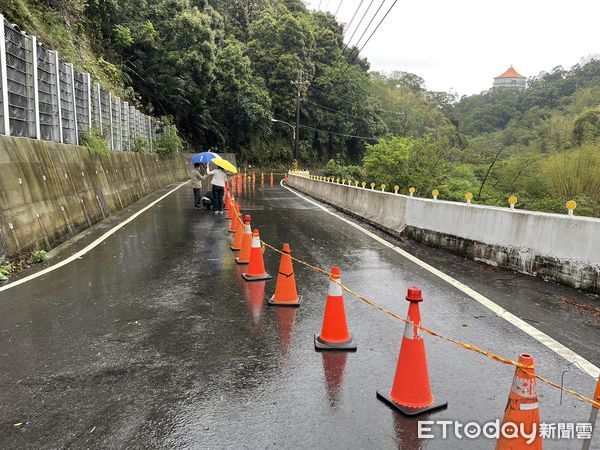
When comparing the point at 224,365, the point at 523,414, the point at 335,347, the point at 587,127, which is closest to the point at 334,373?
the point at 335,347

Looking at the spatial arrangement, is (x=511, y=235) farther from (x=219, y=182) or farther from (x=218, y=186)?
(x=218, y=186)

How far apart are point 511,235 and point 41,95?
10.3 meters

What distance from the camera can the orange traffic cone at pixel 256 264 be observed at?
23.4ft

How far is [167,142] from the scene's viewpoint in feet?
103

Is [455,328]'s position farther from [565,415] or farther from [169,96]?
[169,96]

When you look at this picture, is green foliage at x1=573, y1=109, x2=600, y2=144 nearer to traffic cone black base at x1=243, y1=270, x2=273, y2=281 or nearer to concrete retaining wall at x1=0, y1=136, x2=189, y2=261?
concrete retaining wall at x1=0, y1=136, x2=189, y2=261

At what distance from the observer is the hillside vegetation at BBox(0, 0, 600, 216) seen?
107ft

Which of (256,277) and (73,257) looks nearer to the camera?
(256,277)

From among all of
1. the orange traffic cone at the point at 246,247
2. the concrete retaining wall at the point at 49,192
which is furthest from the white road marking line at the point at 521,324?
the concrete retaining wall at the point at 49,192

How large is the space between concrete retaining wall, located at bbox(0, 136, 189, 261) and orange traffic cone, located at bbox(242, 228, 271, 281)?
3785mm

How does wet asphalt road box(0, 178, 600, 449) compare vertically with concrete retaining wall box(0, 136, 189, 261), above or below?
below

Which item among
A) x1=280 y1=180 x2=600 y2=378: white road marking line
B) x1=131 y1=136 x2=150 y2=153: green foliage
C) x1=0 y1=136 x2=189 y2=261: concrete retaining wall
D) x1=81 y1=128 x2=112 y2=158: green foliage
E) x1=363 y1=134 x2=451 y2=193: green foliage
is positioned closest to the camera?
x1=280 y1=180 x2=600 y2=378: white road marking line

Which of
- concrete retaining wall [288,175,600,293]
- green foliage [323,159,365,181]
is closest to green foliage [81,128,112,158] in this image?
concrete retaining wall [288,175,600,293]

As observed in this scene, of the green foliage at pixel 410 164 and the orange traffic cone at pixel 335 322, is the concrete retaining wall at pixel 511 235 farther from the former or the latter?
the green foliage at pixel 410 164
